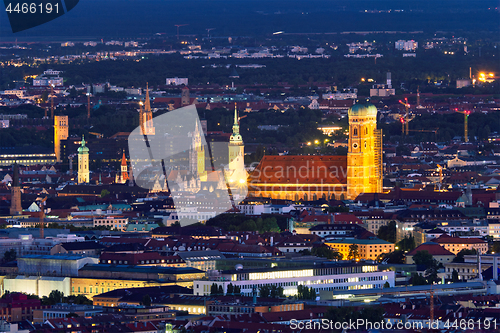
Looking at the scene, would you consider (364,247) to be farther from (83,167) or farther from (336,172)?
(83,167)

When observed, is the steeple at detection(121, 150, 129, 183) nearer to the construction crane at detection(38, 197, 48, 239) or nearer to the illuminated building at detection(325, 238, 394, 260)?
the construction crane at detection(38, 197, 48, 239)

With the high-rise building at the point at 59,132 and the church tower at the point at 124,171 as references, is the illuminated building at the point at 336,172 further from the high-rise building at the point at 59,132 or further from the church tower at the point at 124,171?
the high-rise building at the point at 59,132

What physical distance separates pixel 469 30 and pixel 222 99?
6320 cm

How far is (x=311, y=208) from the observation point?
62125 millimetres

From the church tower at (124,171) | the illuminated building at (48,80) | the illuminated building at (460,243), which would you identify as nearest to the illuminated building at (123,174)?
the church tower at (124,171)

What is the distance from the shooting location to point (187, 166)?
81938 mm

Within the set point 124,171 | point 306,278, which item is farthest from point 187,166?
point 306,278

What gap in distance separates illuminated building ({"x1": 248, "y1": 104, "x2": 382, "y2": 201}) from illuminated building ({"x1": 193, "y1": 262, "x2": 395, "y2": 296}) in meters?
24.0

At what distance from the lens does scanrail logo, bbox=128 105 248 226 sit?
64.1 meters

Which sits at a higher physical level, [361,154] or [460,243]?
[361,154]

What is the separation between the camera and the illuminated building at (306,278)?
40.5 m

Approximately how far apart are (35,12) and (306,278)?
15.8 metres

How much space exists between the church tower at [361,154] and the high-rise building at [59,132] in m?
27.3

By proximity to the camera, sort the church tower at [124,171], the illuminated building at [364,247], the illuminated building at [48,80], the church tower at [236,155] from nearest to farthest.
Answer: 1. the illuminated building at [364,247]
2. the church tower at [236,155]
3. the church tower at [124,171]
4. the illuminated building at [48,80]
